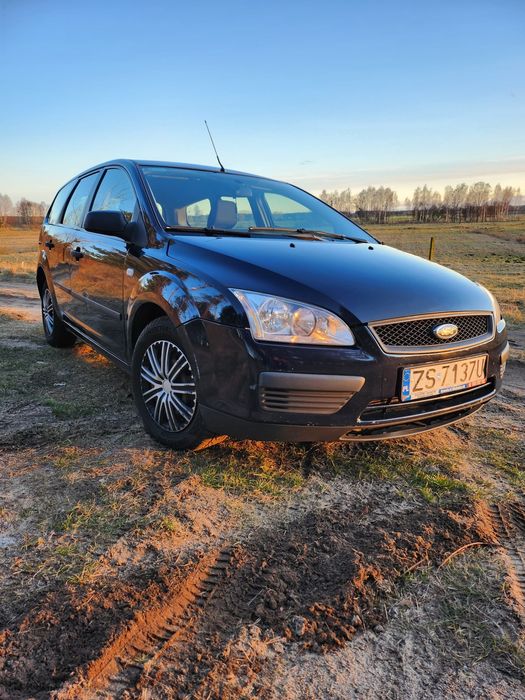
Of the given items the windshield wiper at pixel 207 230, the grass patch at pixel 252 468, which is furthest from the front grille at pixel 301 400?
the windshield wiper at pixel 207 230

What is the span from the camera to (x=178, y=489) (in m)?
2.41

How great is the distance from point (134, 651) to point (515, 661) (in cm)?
115

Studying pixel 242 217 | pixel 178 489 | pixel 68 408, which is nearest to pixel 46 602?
pixel 178 489

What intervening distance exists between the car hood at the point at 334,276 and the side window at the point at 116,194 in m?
0.76

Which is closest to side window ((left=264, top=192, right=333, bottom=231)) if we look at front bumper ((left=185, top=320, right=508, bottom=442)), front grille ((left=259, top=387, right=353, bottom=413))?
front bumper ((left=185, top=320, right=508, bottom=442))

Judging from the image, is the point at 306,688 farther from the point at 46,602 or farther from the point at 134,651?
the point at 46,602

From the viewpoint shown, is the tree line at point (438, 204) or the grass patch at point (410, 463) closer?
the grass patch at point (410, 463)

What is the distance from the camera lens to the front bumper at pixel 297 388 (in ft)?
7.26

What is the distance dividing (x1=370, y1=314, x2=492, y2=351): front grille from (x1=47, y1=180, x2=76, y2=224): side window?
393cm

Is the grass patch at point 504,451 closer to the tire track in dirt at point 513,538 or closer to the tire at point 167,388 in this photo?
the tire track in dirt at point 513,538

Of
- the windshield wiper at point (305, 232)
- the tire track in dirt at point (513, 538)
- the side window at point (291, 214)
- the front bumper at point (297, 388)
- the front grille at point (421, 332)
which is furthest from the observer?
the side window at point (291, 214)

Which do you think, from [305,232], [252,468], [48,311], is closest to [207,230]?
[305,232]

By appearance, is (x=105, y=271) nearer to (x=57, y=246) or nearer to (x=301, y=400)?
(x=57, y=246)

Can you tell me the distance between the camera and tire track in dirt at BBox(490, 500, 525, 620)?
183 centimetres
